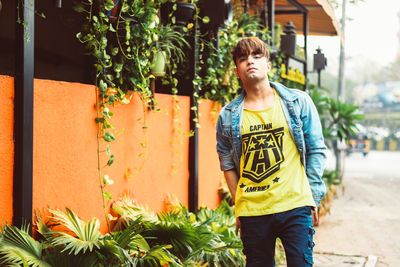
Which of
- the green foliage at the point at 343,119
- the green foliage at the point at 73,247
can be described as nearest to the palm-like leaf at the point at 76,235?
the green foliage at the point at 73,247

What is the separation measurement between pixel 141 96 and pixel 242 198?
204 cm

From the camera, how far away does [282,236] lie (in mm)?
2830

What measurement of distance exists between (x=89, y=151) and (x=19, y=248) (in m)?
1.15

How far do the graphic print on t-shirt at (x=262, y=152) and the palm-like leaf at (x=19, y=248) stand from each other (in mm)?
1396

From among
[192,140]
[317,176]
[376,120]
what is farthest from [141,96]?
[376,120]

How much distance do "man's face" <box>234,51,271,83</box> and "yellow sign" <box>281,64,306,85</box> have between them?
20.3 feet

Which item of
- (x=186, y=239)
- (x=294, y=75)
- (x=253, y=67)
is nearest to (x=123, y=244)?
(x=186, y=239)

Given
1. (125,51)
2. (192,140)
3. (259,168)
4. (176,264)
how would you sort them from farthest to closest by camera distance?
(192,140) < (125,51) < (176,264) < (259,168)

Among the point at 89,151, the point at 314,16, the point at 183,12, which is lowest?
the point at 89,151

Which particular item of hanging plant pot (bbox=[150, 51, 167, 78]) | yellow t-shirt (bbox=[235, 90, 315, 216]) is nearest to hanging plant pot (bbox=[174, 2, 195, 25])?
hanging plant pot (bbox=[150, 51, 167, 78])

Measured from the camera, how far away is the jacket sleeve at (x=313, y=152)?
2.87 metres

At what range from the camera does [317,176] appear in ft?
9.45

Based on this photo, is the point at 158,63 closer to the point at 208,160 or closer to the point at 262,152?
the point at 208,160

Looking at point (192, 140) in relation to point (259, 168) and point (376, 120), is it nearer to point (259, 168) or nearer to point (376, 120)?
point (259, 168)
